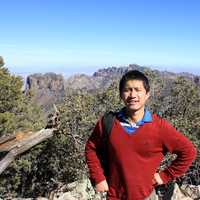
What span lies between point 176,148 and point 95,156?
0.72 meters

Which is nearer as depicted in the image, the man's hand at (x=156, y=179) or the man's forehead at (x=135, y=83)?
the man's forehead at (x=135, y=83)

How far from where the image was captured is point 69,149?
17.6 m

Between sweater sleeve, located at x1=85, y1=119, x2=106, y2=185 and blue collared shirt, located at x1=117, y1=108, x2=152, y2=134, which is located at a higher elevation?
blue collared shirt, located at x1=117, y1=108, x2=152, y2=134

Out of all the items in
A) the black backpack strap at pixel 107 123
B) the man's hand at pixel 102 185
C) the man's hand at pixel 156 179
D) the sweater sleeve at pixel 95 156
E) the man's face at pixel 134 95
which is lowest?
the man's hand at pixel 102 185

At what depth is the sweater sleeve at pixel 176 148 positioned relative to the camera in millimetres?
3385

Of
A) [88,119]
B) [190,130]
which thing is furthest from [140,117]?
[190,130]

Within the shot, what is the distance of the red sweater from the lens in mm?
3398

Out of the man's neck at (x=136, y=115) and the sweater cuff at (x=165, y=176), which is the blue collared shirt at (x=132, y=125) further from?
the sweater cuff at (x=165, y=176)

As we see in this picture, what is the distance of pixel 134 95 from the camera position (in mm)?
3406

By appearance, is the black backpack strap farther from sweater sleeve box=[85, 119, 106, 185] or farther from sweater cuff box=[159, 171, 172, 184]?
sweater cuff box=[159, 171, 172, 184]

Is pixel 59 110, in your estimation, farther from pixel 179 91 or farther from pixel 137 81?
pixel 137 81

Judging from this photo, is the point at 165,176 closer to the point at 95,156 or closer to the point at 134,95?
the point at 95,156

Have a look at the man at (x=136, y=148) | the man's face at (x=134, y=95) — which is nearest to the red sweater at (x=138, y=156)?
the man at (x=136, y=148)

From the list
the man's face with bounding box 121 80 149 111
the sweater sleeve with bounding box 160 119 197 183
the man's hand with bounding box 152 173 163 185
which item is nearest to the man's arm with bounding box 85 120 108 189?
the man's face with bounding box 121 80 149 111
